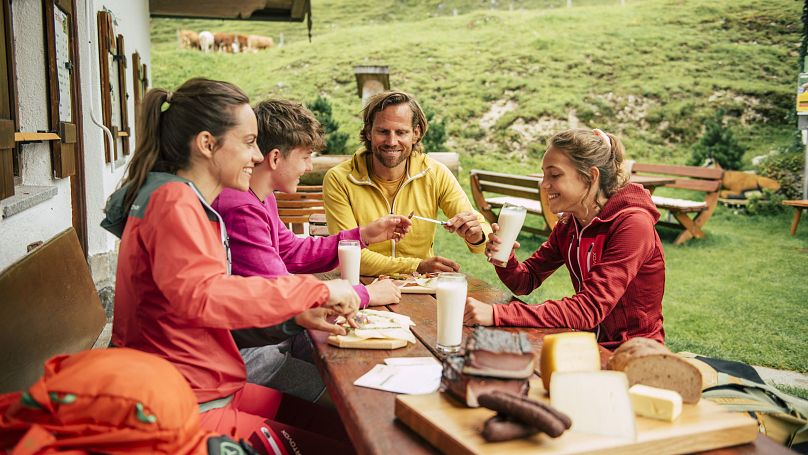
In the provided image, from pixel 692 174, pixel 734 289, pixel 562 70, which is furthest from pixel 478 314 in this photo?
pixel 562 70

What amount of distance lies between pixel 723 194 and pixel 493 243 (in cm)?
1027

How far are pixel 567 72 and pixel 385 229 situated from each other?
20.2 meters

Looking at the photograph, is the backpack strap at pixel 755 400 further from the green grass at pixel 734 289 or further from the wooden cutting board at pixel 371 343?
the green grass at pixel 734 289

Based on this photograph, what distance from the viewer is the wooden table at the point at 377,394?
1.27 meters

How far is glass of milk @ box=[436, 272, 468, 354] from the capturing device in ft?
6.05

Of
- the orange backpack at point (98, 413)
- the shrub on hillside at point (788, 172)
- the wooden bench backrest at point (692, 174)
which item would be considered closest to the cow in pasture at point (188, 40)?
the wooden bench backrest at point (692, 174)

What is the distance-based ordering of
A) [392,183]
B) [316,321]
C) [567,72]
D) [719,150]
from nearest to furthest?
1. [316,321]
2. [392,183]
3. [719,150]
4. [567,72]

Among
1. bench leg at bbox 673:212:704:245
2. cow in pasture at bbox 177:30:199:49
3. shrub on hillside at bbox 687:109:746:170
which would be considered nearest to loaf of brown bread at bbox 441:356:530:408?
bench leg at bbox 673:212:704:245

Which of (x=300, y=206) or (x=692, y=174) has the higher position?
(x=692, y=174)

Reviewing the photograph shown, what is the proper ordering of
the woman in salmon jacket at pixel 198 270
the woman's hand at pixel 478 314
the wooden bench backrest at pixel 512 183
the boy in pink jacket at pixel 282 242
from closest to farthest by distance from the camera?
the woman in salmon jacket at pixel 198 270 < the woman's hand at pixel 478 314 < the boy in pink jacket at pixel 282 242 < the wooden bench backrest at pixel 512 183

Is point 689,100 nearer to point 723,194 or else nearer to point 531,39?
point 531,39

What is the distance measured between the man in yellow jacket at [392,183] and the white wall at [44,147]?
55.2 inches

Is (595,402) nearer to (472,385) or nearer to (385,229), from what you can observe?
(472,385)

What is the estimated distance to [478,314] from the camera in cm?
207
